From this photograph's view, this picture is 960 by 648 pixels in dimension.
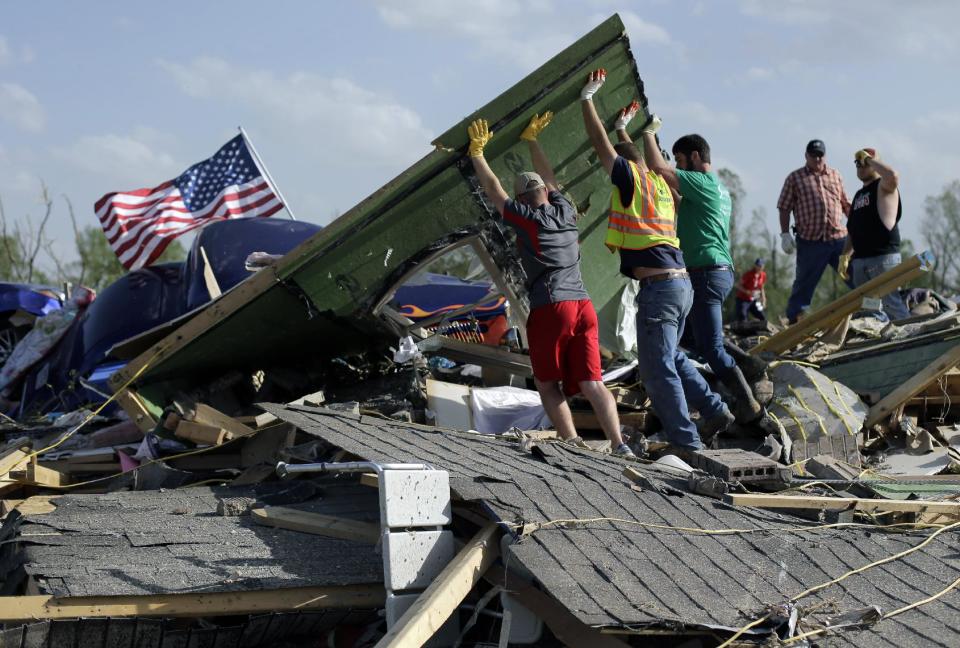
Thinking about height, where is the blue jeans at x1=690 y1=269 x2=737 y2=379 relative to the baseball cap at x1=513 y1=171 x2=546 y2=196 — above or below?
below

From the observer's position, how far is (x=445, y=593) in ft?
14.4

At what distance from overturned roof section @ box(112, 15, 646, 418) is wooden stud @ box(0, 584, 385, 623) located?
3.48 meters

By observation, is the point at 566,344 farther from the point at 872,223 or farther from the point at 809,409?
the point at 872,223

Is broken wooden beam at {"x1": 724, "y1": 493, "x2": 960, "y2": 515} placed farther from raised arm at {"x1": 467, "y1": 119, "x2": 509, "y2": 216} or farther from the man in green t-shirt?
raised arm at {"x1": 467, "y1": 119, "x2": 509, "y2": 216}

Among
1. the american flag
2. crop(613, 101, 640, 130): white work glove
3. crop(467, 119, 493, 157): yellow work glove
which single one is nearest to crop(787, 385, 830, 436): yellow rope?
crop(613, 101, 640, 130): white work glove

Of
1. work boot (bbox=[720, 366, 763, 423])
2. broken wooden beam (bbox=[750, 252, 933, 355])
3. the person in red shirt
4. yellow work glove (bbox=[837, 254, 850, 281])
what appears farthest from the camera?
the person in red shirt

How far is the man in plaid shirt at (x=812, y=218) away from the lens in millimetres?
11773

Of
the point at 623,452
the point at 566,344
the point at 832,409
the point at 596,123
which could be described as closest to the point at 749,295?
the point at 832,409

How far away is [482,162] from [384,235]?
106 centimetres

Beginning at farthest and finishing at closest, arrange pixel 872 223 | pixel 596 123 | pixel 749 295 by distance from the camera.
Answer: pixel 749 295 → pixel 872 223 → pixel 596 123

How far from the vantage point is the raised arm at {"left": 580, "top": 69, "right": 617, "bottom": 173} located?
7.30m

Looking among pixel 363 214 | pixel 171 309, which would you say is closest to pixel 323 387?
pixel 363 214

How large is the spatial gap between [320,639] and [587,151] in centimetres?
495

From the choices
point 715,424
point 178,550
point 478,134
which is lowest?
point 178,550
